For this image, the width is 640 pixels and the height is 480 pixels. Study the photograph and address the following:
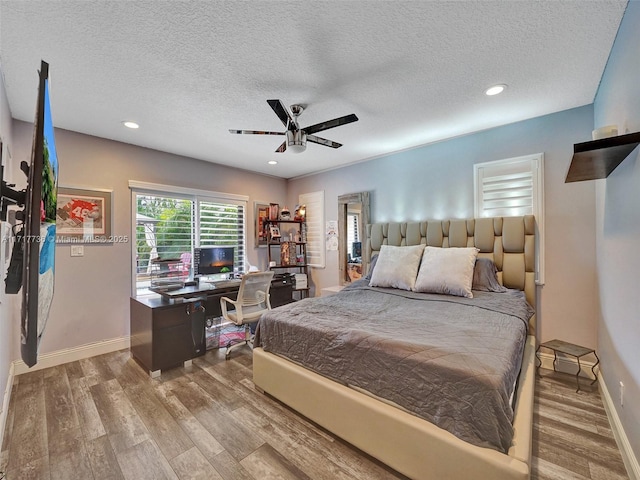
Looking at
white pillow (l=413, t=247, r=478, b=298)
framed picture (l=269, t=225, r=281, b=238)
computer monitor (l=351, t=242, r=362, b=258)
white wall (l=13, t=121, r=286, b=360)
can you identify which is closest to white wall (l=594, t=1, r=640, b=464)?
white pillow (l=413, t=247, r=478, b=298)

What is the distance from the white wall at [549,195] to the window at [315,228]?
1.39 metres

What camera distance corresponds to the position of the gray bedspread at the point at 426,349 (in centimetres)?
126

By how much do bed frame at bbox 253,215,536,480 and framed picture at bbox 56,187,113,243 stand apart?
7.87ft

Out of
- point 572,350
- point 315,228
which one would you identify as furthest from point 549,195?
point 315,228

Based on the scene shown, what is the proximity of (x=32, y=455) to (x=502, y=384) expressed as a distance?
2742 mm

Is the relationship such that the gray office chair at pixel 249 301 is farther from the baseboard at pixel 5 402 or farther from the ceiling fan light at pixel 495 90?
the ceiling fan light at pixel 495 90

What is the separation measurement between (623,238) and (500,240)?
1.23 m

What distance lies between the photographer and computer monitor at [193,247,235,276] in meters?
3.71

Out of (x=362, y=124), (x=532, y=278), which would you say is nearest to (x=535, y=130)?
(x=532, y=278)

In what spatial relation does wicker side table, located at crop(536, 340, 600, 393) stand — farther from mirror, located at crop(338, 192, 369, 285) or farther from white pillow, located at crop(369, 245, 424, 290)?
mirror, located at crop(338, 192, 369, 285)

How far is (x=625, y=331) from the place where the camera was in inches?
64.6

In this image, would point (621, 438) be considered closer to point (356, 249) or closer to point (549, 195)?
point (549, 195)

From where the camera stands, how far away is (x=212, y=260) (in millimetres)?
3809

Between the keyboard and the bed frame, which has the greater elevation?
the keyboard
